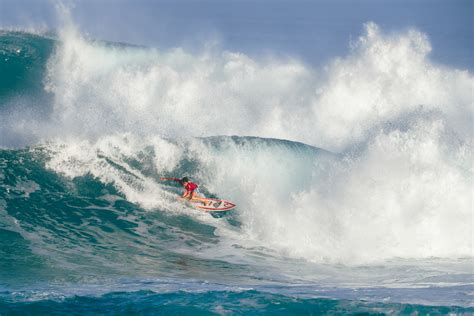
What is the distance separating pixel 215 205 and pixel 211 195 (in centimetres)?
80

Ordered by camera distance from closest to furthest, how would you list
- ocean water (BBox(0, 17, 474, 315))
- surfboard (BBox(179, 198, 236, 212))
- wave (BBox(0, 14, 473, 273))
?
ocean water (BBox(0, 17, 474, 315))
wave (BBox(0, 14, 473, 273))
surfboard (BBox(179, 198, 236, 212))

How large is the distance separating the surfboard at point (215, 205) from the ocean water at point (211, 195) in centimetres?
35

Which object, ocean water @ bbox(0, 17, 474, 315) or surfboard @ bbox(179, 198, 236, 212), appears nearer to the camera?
ocean water @ bbox(0, 17, 474, 315)

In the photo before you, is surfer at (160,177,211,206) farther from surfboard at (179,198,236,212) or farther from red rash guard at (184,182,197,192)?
surfboard at (179,198,236,212)

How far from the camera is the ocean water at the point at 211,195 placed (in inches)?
375

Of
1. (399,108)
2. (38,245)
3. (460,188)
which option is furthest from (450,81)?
(38,245)

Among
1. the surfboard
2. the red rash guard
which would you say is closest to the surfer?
the red rash guard

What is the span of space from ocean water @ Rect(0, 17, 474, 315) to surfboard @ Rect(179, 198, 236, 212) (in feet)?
1.14

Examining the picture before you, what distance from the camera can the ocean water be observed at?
31.2 ft

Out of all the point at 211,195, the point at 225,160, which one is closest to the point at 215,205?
the point at 211,195

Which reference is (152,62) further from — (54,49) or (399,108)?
(399,108)

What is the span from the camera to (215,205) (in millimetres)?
15656

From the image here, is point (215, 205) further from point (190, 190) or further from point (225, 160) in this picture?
point (225, 160)

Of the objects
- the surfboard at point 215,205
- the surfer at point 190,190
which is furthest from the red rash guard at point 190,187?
the surfboard at point 215,205
